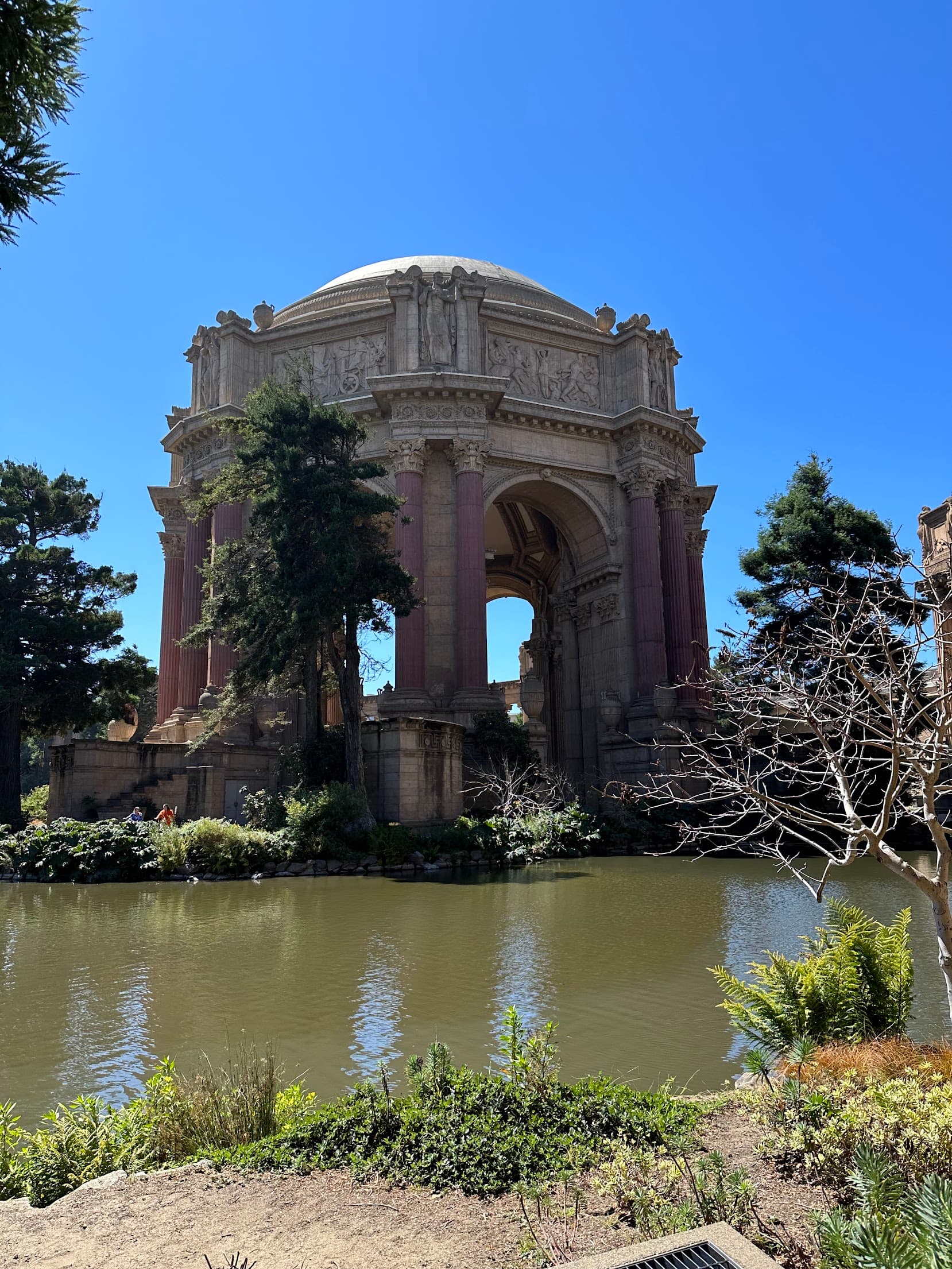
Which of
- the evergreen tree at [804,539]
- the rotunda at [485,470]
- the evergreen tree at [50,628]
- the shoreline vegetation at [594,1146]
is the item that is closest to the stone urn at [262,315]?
the rotunda at [485,470]

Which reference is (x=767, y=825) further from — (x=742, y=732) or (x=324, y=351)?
(x=324, y=351)

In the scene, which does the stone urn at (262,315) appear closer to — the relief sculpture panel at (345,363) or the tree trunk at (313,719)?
the relief sculpture panel at (345,363)

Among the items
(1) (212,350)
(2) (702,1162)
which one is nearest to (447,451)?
(1) (212,350)

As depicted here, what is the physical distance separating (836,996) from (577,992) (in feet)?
9.94

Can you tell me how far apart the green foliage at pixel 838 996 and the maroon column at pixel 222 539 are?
2786 centimetres

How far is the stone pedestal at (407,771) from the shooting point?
22188 mm

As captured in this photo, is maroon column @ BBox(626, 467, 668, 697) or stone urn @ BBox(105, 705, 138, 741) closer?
stone urn @ BBox(105, 705, 138, 741)

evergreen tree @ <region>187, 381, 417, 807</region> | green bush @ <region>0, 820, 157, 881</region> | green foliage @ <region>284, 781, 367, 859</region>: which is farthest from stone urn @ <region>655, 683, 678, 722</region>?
green bush @ <region>0, 820, 157, 881</region>

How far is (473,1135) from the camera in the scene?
398 cm

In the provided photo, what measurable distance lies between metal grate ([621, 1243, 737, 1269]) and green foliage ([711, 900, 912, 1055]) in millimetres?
2802

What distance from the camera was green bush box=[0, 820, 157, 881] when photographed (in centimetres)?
1873

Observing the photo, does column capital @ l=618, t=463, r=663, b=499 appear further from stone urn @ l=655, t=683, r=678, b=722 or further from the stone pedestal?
the stone pedestal

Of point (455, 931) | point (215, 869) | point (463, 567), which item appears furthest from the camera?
point (463, 567)

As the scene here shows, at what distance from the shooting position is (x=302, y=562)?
22.0 m
